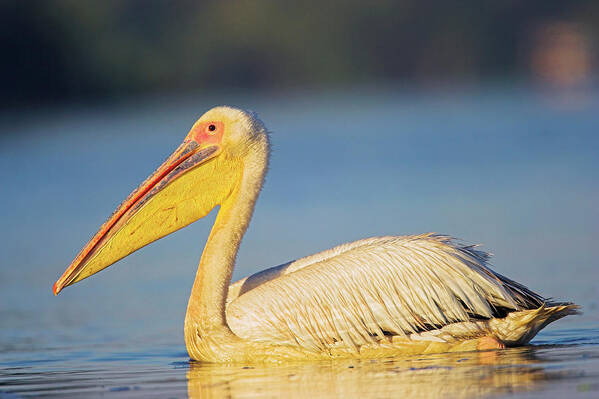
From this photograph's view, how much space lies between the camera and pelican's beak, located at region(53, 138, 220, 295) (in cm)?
717

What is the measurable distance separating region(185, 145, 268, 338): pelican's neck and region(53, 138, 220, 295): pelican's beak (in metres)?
0.25

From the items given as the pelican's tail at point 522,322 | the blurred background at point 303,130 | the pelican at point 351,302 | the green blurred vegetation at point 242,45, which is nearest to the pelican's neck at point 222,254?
the pelican at point 351,302

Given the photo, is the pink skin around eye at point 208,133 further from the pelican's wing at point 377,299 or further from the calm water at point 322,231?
the calm water at point 322,231

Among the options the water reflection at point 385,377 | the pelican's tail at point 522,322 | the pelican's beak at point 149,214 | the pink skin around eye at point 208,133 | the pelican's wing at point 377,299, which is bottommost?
the water reflection at point 385,377

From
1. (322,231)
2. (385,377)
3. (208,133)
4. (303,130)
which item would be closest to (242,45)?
(303,130)

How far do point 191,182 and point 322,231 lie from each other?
226 inches

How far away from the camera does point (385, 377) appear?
5.81m

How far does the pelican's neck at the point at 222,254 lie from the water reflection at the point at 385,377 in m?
0.31

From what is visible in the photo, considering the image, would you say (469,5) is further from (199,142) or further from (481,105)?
(199,142)

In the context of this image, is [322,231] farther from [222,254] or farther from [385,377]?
[385,377]

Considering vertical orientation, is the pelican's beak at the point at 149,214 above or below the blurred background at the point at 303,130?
below

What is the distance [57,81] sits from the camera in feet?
130

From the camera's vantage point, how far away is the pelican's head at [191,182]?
725 centimetres

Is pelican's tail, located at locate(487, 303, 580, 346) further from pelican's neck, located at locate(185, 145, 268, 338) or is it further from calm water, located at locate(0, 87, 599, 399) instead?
pelican's neck, located at locate(185, 145, 268, 338)
